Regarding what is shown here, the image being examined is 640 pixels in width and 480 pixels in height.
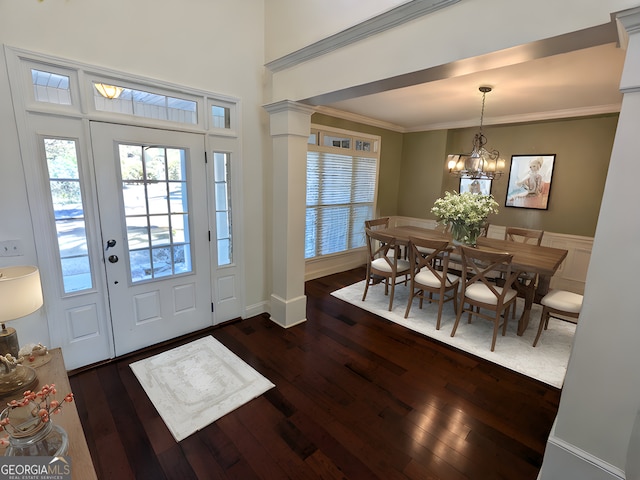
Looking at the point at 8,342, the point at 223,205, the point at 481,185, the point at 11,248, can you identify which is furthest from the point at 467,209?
the point at 11,248

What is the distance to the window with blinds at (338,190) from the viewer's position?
188 inches

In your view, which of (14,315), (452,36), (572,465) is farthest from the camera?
(452,36)

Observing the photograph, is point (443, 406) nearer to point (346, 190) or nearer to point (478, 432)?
point (478, 432)

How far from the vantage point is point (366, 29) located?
7.19ft

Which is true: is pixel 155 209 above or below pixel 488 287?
above

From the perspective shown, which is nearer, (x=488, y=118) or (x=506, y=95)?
(x=506, y=95)

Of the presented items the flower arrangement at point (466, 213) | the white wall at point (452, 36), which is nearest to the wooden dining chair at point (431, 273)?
the flower arrangement at point (466, 213)

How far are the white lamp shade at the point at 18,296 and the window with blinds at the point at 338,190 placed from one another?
11.6 ft

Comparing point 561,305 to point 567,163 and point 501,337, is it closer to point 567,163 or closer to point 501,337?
point 501,337

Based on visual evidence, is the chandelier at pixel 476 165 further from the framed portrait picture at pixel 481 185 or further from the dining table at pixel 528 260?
the dining table at pixel 528 260

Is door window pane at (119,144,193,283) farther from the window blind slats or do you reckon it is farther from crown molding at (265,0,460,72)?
the window blind slats

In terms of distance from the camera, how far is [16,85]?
6.63ft

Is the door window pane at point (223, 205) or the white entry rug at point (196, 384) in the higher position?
the door window pane at point (223, 205)

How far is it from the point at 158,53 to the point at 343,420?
3.25 metres
